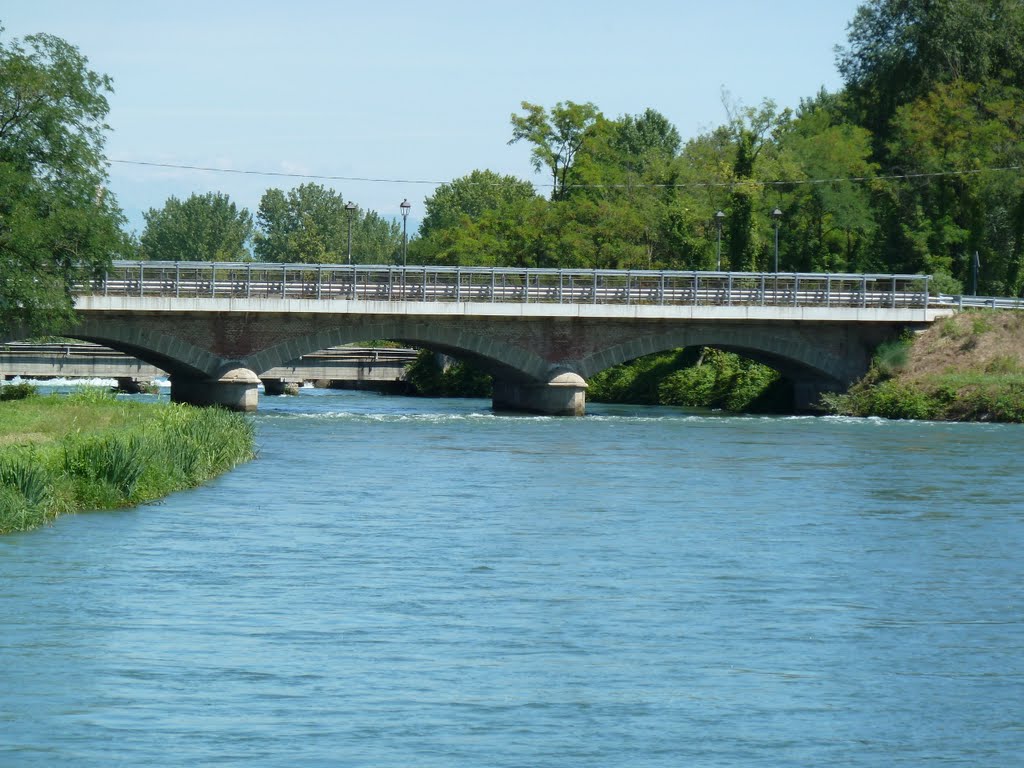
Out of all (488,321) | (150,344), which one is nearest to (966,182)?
(488,321)

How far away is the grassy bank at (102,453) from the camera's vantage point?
30312mm

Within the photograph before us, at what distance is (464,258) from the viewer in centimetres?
11138

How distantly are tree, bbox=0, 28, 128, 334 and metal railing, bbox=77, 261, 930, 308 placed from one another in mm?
5636

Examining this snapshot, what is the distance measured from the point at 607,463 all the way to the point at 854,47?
76495 mm

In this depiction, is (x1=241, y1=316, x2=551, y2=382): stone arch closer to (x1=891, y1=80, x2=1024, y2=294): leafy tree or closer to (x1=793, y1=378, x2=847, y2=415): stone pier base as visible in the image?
(x1=793, y1=378, x2=847, y2=415): stone pier base

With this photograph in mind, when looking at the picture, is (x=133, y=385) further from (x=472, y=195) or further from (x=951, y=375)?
(x=472, y=195)

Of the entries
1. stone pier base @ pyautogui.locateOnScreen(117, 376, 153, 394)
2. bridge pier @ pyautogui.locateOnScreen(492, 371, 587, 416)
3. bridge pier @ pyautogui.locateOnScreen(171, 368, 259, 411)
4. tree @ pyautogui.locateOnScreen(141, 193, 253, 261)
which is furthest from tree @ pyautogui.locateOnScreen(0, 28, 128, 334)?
tree @ pyautogui.locateOnScreen(141, 193, 253, 261)

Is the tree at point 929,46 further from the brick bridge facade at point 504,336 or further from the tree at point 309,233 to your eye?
the tree at point 309,233

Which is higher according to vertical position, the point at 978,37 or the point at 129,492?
the point at 978,37

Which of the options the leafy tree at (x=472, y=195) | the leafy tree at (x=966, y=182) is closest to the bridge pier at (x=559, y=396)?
the leafy tree at (x=966, y=182)

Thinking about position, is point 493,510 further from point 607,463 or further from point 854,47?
point 854,47

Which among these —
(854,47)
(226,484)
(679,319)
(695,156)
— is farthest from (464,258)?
(226,484)

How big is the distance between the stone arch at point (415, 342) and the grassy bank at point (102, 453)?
1912 cm

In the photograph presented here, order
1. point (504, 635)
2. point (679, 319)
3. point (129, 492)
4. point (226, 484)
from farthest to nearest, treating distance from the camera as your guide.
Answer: point (679, 319) → point (226, 484) → point (129, 492) → point (504, 635)
